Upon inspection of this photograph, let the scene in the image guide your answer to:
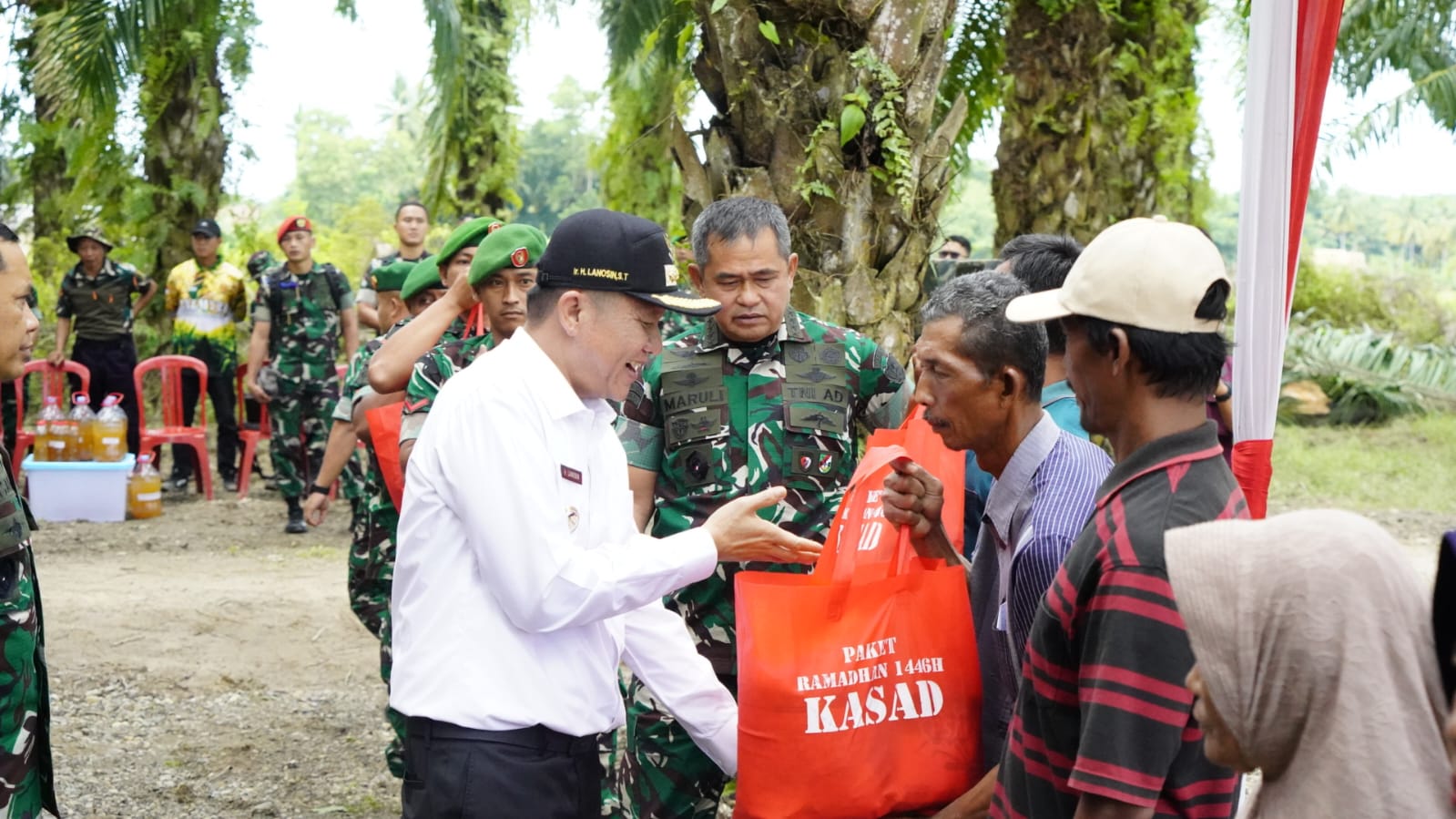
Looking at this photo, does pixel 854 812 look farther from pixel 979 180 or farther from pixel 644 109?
pixel 979 180

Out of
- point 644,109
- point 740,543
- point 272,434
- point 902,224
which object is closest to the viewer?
point 740,543

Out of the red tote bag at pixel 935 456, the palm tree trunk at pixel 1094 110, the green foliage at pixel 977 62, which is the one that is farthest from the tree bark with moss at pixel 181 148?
the red tote bag at pixel 935 456

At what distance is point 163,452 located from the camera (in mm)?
13695

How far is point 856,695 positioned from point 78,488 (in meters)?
9.37

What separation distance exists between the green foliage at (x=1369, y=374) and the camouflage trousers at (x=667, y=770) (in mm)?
15368

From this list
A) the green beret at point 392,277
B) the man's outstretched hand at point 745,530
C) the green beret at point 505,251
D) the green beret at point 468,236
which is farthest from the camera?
the green beret at point 392,277

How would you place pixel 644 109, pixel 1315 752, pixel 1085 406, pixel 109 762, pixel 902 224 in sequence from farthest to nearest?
pixel 644 109 → pixel 109 762 → pixel 902 224 → pixel 1085 406 → pixel 1315 752

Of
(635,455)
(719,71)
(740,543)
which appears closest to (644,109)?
(719,71)

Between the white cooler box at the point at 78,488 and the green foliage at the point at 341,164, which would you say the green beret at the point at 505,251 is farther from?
the green foliage at the point at 341,164

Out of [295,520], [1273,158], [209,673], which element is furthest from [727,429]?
[295,520]

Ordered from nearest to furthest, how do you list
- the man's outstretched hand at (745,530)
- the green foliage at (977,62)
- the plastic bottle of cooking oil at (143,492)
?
the man's outstretched hand at (745,530)
the green foliage at (977,62)
the plastic bottle of cooking oil at (143,492)

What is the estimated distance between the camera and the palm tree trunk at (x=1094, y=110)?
8.02 meters

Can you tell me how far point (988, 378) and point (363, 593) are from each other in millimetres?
2871

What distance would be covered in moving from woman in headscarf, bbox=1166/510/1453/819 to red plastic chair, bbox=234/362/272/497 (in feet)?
33.9
